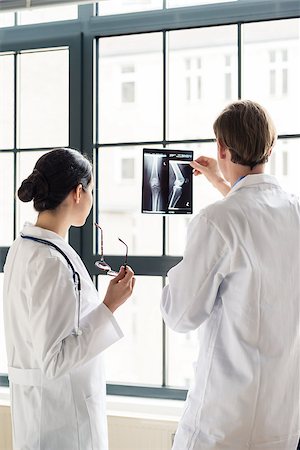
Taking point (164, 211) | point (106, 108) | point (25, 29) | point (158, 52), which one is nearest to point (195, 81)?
point (158, 52)

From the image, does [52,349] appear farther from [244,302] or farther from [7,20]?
[7,20]

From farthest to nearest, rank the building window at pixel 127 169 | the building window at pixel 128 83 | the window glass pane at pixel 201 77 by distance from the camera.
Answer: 1. the building window at pixel 127 169
2. the building window at pixel 128 83
3. the window glass pane at pixel 201 77

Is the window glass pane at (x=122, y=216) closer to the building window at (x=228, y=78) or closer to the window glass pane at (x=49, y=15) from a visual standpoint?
the building window at (x=228, y=78)

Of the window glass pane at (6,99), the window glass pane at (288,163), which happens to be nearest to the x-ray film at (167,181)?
the window glass pane at (288,163)

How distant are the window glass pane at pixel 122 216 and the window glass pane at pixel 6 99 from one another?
47cm

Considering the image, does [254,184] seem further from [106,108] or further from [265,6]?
[106,108]

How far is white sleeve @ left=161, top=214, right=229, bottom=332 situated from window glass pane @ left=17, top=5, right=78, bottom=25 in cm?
145

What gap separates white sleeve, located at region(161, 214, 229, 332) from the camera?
1.48 meters

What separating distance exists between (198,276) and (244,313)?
143 mm

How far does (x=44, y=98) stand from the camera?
270 centimetres

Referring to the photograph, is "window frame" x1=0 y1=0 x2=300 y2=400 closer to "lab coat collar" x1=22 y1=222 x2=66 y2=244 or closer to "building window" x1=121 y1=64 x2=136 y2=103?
"building window" x1=121 y1=64 x2=136 y2=103

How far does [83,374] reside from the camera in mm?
1746

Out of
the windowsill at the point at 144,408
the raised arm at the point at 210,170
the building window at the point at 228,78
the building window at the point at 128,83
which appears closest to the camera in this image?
the raised arm at the point at 210,170

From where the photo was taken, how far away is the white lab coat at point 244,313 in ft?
4.85
